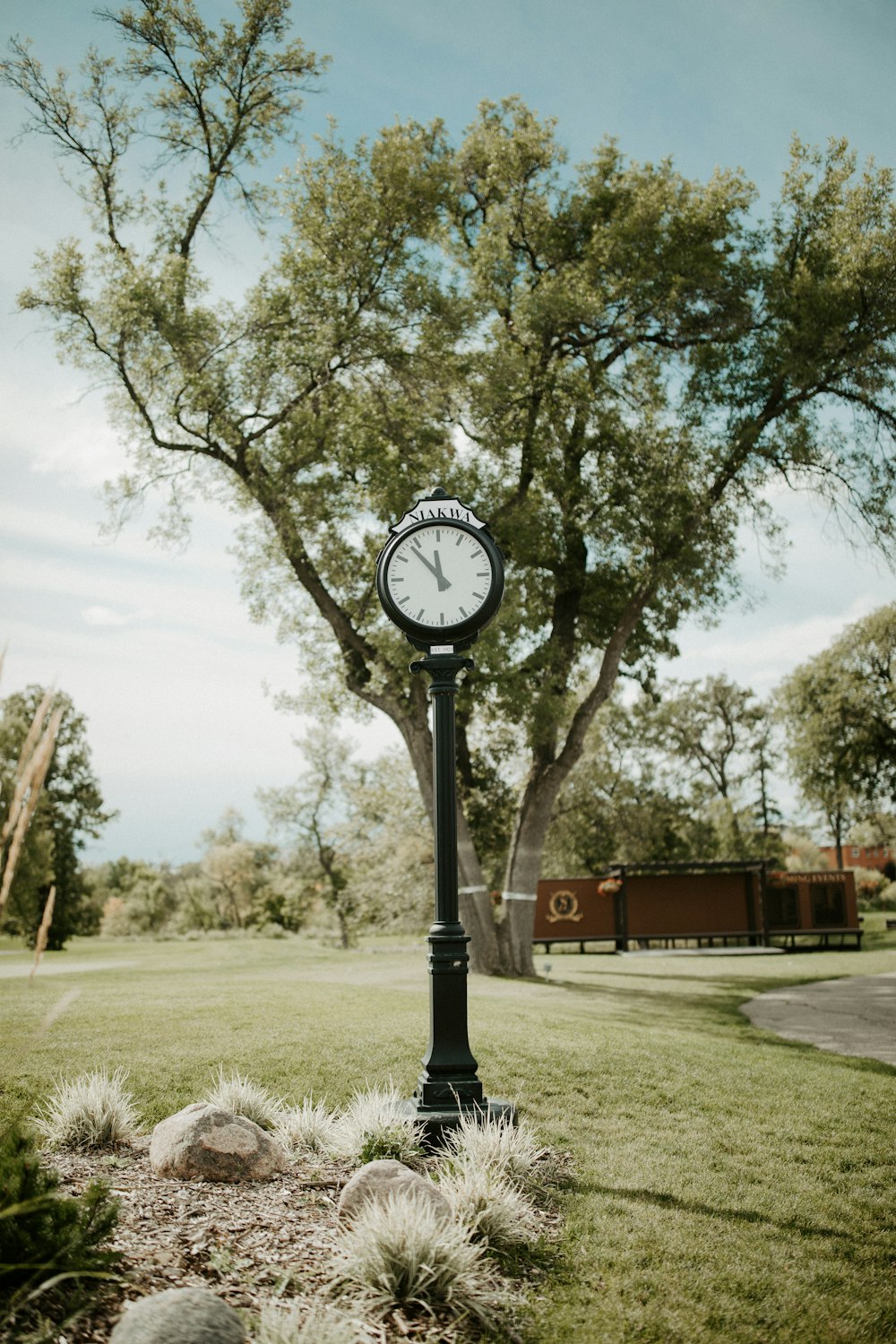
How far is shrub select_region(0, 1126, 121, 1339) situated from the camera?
3.07 meters

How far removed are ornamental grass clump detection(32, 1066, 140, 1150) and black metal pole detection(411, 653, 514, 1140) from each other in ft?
5.53

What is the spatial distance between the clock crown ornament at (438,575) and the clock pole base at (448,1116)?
277 cm

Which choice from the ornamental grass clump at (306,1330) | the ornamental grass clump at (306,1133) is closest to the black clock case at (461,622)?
the ornamental grass clump at (306,1133)

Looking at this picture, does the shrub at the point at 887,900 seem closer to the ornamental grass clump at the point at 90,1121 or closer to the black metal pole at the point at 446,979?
the black metal pole at the point at 446,979

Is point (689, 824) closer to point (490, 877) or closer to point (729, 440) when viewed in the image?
point (490, 877)

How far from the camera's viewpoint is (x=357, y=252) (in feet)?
49.0

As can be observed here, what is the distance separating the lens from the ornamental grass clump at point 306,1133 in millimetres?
5449

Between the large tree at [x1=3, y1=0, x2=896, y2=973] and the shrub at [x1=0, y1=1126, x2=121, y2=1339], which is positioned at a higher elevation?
the large tree at [x1=3, y1=0, x2=896, y2=973]

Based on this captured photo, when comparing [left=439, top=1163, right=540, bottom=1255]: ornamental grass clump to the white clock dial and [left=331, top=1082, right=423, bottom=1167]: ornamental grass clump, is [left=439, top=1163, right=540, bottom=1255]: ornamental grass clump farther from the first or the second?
the white clock dial

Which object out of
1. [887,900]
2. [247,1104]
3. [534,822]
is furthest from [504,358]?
[887,900]

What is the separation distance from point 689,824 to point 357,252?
1274 inches

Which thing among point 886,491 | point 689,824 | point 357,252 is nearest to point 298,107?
point 357,252

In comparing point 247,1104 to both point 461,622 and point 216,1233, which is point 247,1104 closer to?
point 216,1233

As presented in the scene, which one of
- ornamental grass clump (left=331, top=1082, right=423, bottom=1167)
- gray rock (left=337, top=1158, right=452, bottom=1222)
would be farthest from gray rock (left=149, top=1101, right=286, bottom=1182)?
gray rock (left=337, top=1158, right=452, bottom=1222)
